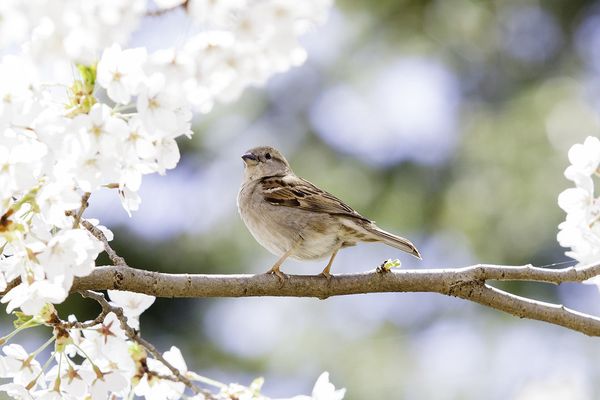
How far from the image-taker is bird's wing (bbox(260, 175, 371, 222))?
4.30m

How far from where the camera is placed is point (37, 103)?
5.90ft

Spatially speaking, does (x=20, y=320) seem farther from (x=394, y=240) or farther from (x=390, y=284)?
(x=394, y=240)

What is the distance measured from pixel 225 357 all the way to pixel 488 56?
16.2ft

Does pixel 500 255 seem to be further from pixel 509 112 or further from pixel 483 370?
pixel 509 112

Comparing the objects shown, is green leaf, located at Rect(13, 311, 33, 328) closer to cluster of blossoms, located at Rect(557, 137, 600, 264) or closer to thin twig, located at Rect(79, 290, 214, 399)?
Answer: thin twig, located at Rect(79, 290, 214, 399)

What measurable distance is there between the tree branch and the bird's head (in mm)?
2287

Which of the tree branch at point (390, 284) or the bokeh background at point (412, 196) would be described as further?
the bokeh background at point (412, 196)

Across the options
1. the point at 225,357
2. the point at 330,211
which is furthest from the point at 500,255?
the point at 330,211

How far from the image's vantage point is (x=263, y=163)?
5297mm

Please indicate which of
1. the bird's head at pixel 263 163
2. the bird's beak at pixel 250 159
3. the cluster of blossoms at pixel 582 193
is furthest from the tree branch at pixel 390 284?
the bird's beak at pixel 250 159

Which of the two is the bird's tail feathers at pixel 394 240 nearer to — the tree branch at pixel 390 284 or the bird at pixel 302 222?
the bird at pixel 302 222

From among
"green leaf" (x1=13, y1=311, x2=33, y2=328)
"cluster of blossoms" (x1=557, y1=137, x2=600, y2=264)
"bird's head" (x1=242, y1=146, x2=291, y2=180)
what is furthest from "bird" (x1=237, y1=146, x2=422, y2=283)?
"green leaf" (x1=13, y1=311, x2=33, y2=328)

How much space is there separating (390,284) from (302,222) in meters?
1.58

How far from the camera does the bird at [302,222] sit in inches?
165
